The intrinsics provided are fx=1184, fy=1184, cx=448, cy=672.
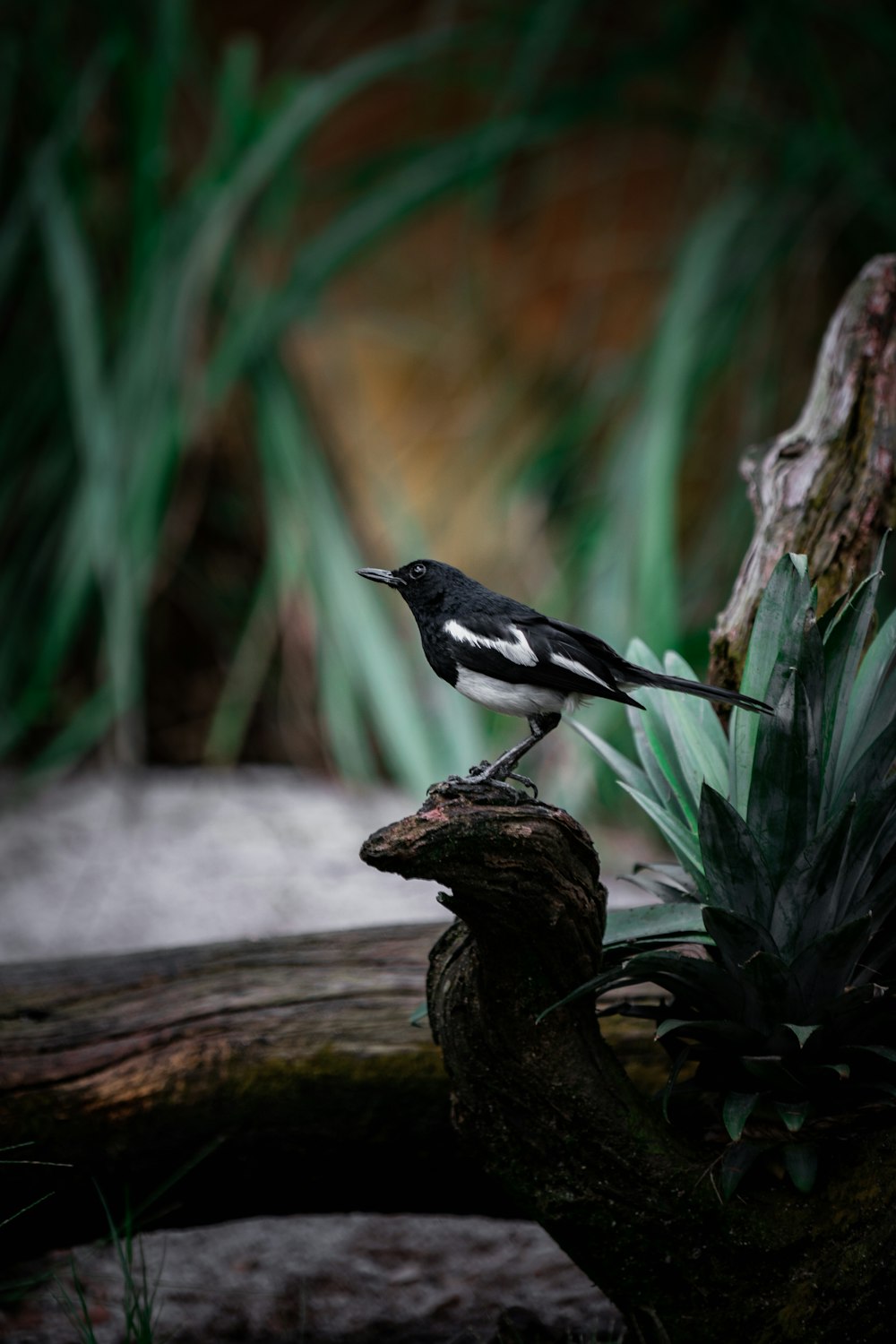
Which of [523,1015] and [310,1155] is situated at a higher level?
[523,1015]

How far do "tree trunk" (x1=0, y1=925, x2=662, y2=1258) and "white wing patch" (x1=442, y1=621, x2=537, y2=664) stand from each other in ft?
1.64

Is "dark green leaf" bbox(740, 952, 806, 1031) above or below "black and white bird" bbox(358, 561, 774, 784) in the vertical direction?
below

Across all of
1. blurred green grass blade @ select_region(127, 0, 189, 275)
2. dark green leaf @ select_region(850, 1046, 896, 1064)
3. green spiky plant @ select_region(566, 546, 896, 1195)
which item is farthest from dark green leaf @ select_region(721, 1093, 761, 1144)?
blurred green grass blade @ select_region(127, 0, 189, 275)

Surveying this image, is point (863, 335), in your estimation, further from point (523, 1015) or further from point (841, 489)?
point (523, 1015)

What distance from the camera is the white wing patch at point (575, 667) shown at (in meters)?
1.08

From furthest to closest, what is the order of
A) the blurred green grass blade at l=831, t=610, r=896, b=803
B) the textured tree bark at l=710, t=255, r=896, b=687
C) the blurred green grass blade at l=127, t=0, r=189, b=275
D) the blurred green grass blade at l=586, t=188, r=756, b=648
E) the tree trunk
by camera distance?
1. the blurred green grass blade at l=127, t=0, r=189, b=275
2. the blurred green grass blade at l=586, t=188, r=756, b=648
3. the textured tree bark at l=710, t=255, r=896, b=687
4. the tree trunk
5. the blurred green grass blade at l=831, t=610, r=896, b=803

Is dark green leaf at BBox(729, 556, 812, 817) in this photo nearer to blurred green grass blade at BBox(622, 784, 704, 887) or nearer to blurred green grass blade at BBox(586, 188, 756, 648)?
blurred green grass blade at BBox(622, 784, 704, 887)

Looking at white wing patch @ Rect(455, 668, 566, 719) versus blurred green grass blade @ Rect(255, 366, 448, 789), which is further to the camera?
blurred green grass blade @ Rect(255, 366, 448, 789)

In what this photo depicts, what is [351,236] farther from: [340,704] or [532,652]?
[532,652]

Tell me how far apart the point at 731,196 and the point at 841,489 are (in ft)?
5.85

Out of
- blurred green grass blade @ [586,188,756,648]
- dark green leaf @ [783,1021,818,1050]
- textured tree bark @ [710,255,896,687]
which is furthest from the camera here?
blurred green grass blade @ [586,188,756,648]

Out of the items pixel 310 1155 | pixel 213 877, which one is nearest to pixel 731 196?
pixel 213 877

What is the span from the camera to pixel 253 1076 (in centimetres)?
133

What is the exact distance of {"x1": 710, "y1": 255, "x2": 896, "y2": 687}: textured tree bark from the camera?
4.69 ft
